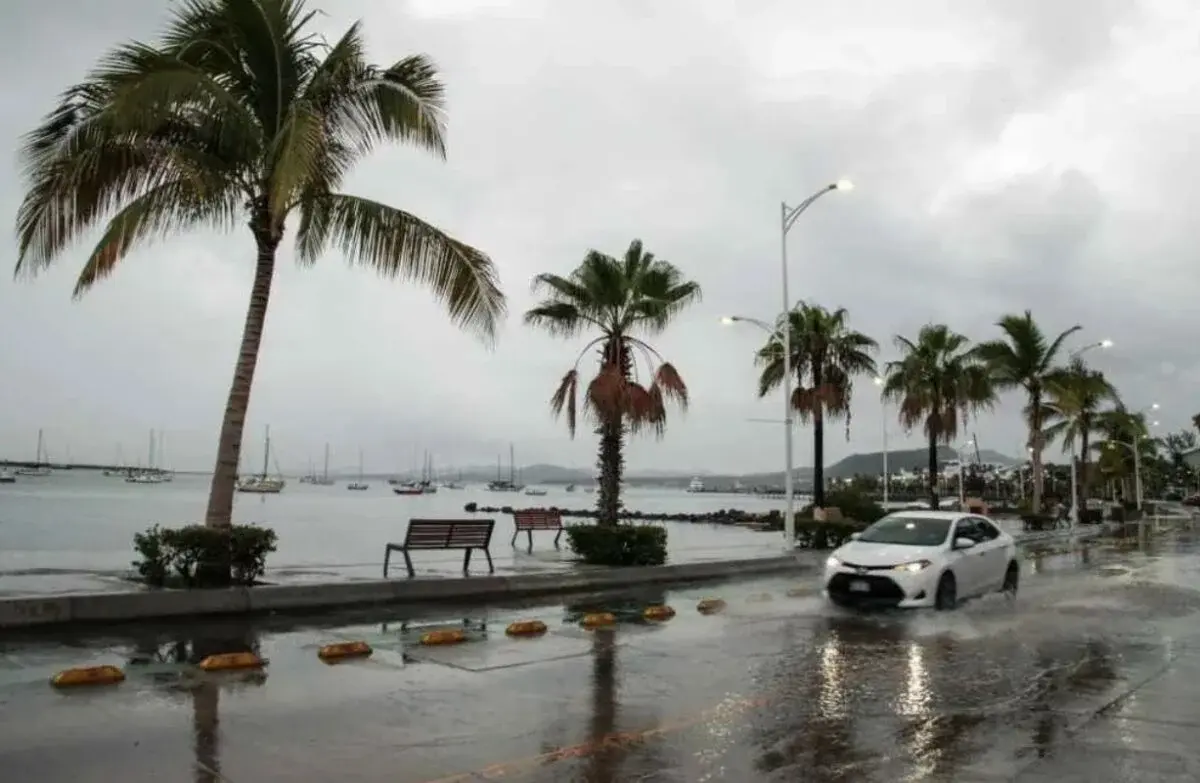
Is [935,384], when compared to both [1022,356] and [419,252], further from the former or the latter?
[419,252]

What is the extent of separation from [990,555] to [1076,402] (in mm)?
36409

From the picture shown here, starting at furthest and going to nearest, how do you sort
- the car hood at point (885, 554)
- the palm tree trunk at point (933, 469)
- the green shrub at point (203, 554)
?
the palm tree trunk at point (933, 469) → the car hood at point (885, 554) → the green shrub at point (203, 554)

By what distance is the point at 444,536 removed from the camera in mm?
17250

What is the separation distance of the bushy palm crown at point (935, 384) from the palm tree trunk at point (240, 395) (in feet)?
98.4

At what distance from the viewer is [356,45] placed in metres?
14.0

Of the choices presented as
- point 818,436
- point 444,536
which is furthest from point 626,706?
point 818,436

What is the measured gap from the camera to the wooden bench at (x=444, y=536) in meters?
16.4

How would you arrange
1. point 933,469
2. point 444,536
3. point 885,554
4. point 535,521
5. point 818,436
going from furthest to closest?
point 933,469, point 818,436, point 535,521, point 444,536, point 885,554

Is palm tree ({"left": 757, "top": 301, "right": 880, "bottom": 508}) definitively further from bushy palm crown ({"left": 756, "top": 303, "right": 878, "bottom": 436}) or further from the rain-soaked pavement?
the rain-soaked pavement

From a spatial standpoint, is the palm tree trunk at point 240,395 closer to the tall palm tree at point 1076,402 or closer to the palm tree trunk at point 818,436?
the palm tree trunk at point 818,436

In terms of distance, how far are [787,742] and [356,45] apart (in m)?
11.2

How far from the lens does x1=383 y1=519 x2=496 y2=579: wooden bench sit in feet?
53.9

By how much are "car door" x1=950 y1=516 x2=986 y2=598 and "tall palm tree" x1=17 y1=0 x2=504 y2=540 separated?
25.9ft

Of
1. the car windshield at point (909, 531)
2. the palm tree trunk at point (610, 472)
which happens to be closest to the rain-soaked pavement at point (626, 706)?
the car windshield at point (909, 531)
